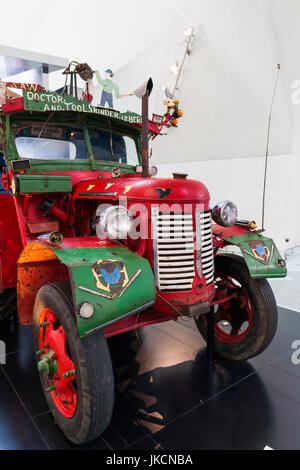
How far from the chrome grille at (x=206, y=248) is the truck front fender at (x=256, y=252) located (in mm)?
355

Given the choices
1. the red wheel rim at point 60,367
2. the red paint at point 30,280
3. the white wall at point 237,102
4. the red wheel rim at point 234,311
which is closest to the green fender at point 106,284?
the red wheel rim at point 60,367

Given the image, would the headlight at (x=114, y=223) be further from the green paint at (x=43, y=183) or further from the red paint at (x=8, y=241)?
the red paint at (x=8, y=241)

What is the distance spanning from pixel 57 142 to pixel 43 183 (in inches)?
22.1

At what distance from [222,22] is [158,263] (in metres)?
5.26

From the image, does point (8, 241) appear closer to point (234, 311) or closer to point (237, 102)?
point (234, 311)

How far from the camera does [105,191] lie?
2.33 meters

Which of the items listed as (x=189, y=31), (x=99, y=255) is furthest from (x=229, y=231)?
(x=189, y=31)

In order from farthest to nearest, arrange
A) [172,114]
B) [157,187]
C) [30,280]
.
→ 1. [172,114]
2. [30,280]
3. [157,187]

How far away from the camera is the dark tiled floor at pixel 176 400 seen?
184cm

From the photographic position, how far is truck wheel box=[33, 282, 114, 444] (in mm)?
1580

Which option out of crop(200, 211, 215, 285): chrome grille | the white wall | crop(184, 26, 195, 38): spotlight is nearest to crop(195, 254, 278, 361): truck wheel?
crop(200, 211, 215, 285): chrome grille

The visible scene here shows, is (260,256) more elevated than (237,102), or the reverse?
(237,102)

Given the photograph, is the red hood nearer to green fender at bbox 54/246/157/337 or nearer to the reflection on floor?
green fender at bbox 54/246/157/337

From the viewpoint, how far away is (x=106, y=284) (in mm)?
1636
